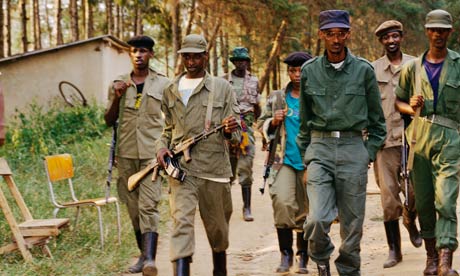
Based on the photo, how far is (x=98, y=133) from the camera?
18.2 metres

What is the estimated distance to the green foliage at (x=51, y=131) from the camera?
15.6m

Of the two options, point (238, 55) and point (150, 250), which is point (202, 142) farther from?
point (238, 55)

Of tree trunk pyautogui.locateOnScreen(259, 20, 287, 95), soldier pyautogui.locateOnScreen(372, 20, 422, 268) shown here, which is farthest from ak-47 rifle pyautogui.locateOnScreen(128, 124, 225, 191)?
tree trunk pyautogui.locateOnScreen(259, 20, 287, 95)

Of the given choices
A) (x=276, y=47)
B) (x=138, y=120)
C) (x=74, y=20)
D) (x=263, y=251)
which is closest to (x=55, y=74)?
(x=74, y=20)

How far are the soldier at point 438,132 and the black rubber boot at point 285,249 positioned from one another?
1.38 m

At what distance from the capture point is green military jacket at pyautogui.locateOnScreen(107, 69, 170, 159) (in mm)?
7605

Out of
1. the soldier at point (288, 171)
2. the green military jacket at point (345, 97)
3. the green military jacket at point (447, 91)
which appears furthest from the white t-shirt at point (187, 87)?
the green military jacket at point (447, 91)

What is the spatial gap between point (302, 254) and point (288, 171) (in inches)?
33.4

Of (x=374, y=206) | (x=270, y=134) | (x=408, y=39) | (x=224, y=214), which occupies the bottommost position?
(x=374, y=206)

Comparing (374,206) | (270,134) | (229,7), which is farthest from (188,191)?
(229,7)

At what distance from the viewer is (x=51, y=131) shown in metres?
17.4

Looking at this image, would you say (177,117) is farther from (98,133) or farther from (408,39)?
(408,39)

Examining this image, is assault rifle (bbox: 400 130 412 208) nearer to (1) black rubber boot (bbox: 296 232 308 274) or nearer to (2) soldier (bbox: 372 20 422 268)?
(2) soldier (bbox: 372 20 422 268)

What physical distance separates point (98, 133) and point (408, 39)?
1440 cm
